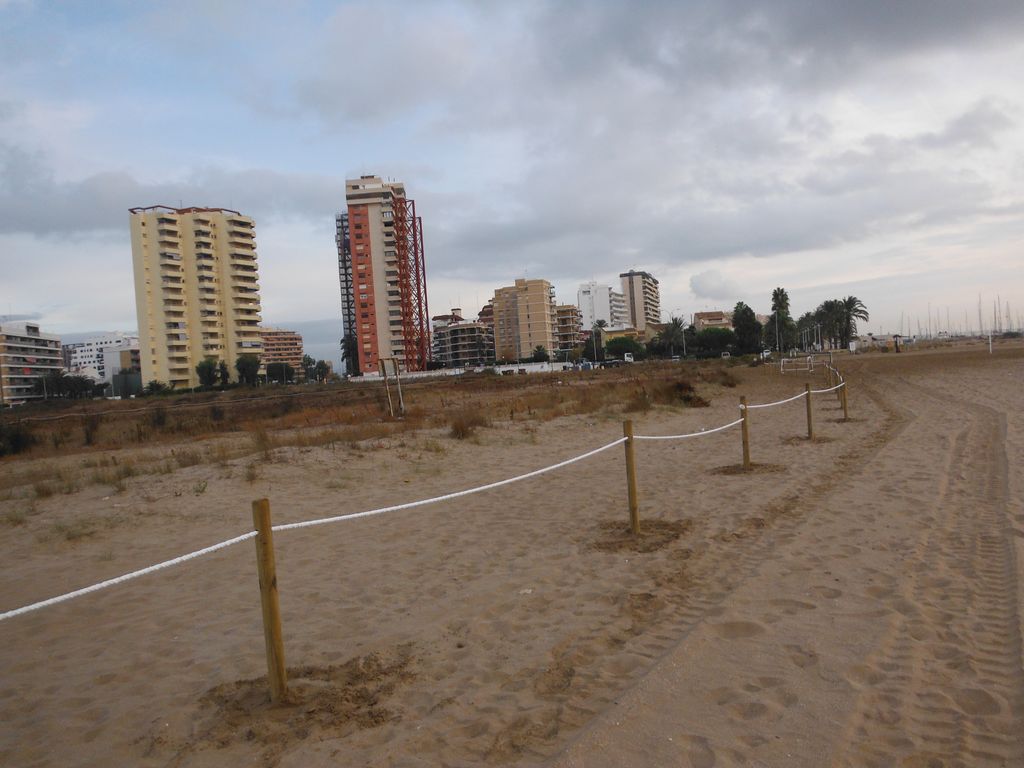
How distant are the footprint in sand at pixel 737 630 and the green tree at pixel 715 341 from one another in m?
116

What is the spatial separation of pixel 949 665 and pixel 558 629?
7.40 ft

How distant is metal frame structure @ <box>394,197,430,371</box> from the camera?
94556 mm

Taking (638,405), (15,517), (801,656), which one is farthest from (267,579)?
(638,405)

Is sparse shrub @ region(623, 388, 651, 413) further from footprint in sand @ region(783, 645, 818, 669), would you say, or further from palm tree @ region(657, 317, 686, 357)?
palm tree @ region(657, 317, 686, 357)

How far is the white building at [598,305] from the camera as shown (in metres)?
183

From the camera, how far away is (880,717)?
3312 millimetres

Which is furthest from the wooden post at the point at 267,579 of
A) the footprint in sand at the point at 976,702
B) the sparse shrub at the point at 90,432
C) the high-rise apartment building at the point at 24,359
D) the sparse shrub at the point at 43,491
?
the high-rise apartment building at the point at 24,359

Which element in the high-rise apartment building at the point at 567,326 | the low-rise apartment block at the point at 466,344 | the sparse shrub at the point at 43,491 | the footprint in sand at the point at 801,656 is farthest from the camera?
the high-rise apartment building at the point at 567,326

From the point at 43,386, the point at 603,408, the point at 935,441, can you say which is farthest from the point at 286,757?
the point at 43,386

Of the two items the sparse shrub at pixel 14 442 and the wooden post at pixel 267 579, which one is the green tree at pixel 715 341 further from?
the wooden post at pixel 267 579

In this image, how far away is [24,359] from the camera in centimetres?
11762

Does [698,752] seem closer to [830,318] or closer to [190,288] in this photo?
[190,288]

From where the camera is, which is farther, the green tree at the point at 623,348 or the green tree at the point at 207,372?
the green tree at the point at 623,348

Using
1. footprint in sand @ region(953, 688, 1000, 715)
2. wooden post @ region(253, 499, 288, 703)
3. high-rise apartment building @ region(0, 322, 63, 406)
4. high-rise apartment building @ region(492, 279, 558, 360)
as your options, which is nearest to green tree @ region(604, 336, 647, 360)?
high-rise apartment building @ region(492, 279, 558, 360)
